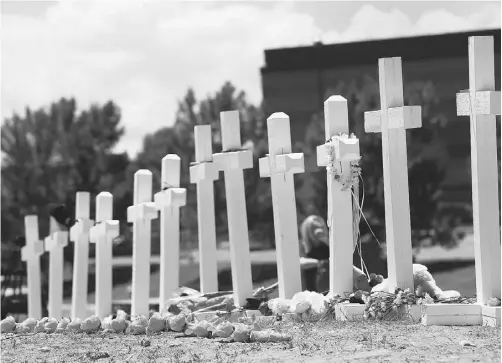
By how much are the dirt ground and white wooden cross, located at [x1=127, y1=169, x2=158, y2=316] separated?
4333 millimetres

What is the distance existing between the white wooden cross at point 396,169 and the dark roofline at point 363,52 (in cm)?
3572

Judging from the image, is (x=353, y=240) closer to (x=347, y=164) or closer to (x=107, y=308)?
(x=347, y=164)

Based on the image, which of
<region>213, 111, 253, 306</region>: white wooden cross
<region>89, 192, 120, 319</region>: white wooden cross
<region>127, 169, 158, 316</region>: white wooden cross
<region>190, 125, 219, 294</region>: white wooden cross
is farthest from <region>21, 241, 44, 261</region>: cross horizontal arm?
<region>213, 111, 253, 306</region>: white wooden cross

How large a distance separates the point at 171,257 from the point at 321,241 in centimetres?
199

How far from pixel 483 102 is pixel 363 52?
125 feet

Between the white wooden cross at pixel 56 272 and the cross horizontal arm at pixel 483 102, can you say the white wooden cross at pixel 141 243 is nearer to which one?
the white wooden cross at pixel 56 272

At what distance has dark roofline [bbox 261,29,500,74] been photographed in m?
45.5

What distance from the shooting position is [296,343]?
7.90 metres

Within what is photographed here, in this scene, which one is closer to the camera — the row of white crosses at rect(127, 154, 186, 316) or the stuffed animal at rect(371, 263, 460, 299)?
the stuffed animal at rect(371, 263, 460, 299)

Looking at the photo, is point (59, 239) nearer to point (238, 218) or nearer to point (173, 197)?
point (173, 197)

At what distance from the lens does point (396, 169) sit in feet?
31.8

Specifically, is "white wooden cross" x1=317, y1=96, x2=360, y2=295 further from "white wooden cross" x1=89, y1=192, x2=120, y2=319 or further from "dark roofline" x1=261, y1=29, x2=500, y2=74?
"dark roofline" x1=261, y1=29, x2=500, y2=74

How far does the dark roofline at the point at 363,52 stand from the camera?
1791 inches

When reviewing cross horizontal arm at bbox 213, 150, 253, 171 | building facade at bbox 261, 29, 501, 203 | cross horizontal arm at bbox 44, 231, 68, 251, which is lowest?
cross horizontal arm at bbox 44, 231, 68, 251
